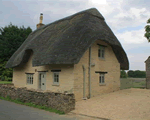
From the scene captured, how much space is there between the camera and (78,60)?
1156 cm

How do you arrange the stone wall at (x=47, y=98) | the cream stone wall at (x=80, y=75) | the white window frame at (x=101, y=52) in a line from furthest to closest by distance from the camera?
the white window frame at (x=101, y=52)
the cream stone wall at (x=80, y=75)
the stone wall at (x=47, y=98)

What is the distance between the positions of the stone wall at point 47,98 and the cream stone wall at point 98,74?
2845mm

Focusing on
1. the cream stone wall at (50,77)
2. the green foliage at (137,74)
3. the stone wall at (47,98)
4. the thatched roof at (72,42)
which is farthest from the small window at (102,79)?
the green foliage at (137,74)

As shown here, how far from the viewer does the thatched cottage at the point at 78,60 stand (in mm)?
12531

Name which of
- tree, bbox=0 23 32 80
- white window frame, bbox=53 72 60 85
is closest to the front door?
white window frame, bbox=53 72 60 85

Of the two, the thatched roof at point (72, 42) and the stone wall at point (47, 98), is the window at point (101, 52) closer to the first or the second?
the thatched roof at point (72, 42)

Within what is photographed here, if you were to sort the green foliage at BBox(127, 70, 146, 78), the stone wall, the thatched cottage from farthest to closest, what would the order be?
the green foliage at BBox(127, 70, 146, 78)
the thatched cottage
the stone wall

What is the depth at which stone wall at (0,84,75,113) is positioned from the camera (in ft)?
30.5

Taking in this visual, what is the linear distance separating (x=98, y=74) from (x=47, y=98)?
20.0ft

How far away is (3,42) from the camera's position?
34.7 meters

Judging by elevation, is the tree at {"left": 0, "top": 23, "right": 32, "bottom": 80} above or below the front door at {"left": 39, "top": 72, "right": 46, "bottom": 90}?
above

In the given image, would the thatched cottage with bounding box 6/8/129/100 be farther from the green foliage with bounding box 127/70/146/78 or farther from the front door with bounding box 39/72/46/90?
the green foliage with bounding box 127/70/146/78

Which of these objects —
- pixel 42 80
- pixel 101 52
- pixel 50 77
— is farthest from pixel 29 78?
pixel 101 52

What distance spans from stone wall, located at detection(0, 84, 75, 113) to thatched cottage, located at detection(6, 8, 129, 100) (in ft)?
6.39
